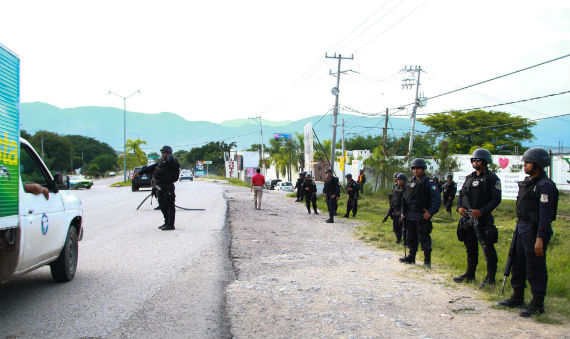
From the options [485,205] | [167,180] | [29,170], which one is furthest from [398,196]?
[29,170]

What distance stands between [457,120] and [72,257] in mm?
61127

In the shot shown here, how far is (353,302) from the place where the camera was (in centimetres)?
579

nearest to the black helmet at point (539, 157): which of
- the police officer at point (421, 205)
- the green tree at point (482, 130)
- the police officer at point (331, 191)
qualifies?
the police officer at point (421, 205)

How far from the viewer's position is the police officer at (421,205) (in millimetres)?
8328

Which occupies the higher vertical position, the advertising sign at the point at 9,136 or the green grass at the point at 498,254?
the advertising sign at the point at 9,136

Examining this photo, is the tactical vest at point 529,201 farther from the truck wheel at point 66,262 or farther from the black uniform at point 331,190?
the black uniform at point 331,190

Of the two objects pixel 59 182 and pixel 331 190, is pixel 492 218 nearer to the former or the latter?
pixel 59 182

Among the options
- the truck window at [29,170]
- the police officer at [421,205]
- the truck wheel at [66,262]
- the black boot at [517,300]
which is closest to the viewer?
the black boot at [517,300]

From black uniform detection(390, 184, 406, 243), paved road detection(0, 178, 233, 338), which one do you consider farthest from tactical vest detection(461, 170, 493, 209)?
paved road detection(0, 178, 233, 338)

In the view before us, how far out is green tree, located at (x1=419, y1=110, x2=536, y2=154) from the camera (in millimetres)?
59219

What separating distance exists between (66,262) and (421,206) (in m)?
5.40

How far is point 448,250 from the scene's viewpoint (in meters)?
10.8

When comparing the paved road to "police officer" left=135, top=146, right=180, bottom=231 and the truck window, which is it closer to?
the truck window

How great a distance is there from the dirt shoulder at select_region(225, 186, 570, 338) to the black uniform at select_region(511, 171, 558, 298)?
0.46 meters
